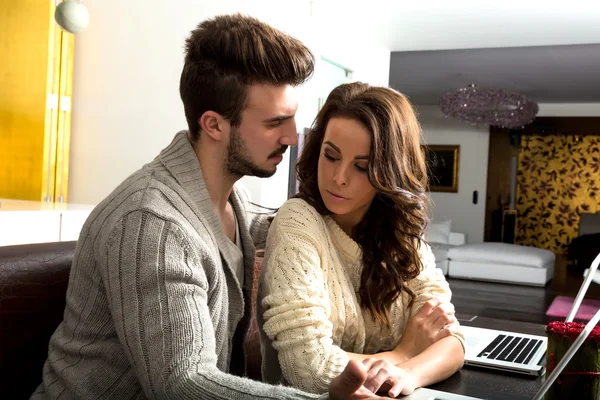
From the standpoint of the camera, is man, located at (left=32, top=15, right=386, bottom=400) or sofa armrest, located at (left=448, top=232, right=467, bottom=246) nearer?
man, located at (left=32, top=15, right=386, bottom=400)

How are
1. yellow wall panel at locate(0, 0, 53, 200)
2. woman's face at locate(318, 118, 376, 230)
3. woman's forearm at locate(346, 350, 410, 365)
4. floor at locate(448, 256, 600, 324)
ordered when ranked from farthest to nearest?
1. floor at locate(448, 256, 600, 324)
2. yellow wall panel at locate(0, 0, 53, 200)
3. woman's face at locate(318, 118, 376, 230)
4. woman's forearm at locate(346, 350, 410, 365)

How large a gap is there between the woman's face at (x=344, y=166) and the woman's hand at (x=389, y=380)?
1.43 ft

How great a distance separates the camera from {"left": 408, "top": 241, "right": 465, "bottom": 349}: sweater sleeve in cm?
166

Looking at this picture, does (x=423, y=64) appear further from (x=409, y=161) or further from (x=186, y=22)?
(x=409, y=161)

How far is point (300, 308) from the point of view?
1.36 meters

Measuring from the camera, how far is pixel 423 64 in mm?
8516

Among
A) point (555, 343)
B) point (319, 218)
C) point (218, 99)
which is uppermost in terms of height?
point (218, 99)

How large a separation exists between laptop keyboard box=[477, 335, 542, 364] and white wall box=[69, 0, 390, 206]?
2.19m

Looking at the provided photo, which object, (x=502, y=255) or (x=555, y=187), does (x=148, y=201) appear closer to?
(x=502, y=255)

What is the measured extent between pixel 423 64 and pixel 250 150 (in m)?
7.40

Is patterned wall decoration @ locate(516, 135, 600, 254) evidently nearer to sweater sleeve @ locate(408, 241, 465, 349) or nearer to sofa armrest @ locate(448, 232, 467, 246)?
sofa armrest @ locate(448, 232, 467, 246)

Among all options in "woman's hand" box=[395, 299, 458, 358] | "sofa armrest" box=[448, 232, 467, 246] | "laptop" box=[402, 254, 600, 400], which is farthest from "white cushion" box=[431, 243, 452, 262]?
"woman's hand" box=[395, 299, 458, 358]

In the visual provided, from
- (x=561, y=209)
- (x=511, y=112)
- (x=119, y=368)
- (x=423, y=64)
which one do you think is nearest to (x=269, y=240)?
(x=119, y=368)

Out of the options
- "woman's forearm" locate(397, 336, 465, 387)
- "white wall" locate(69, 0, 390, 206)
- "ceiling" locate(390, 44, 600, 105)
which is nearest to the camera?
"woman's forearm" locate(397, 336, 465, 387)
